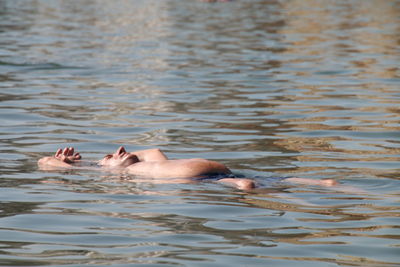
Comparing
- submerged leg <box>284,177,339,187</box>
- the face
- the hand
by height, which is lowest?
submerged leg <box>284,177,339,187</box>

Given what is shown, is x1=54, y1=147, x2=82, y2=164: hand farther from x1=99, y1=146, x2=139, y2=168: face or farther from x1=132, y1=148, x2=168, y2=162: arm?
x1=132, y1=148, x2=168, y2=162: arm

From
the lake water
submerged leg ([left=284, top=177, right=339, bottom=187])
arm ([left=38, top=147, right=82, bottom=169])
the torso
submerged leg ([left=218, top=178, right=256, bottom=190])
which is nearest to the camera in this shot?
the lake water

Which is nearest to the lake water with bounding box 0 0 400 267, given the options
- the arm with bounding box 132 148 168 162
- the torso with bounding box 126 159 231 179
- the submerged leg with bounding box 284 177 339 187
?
the submerged leg with bounding box 284 177 339 187

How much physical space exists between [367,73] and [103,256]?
44.8 feet

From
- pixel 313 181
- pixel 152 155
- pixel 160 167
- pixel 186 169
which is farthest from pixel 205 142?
pixel 313 181

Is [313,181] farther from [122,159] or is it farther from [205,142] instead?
[205,142]

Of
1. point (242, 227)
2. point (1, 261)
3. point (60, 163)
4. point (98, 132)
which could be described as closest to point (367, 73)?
point (98, 132)

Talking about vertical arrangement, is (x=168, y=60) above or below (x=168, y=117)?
above

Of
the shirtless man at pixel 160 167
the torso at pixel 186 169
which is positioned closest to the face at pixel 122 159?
the shirtless man at pixel 160 167

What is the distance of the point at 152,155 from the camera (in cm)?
959

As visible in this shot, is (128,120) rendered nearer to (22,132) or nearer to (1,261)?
(22,132)

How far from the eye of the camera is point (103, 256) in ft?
21.0

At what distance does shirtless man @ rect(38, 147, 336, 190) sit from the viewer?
8938 mm

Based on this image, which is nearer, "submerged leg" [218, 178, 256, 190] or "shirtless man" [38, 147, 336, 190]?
"submerged leg" [218, 178, 256, 190]
